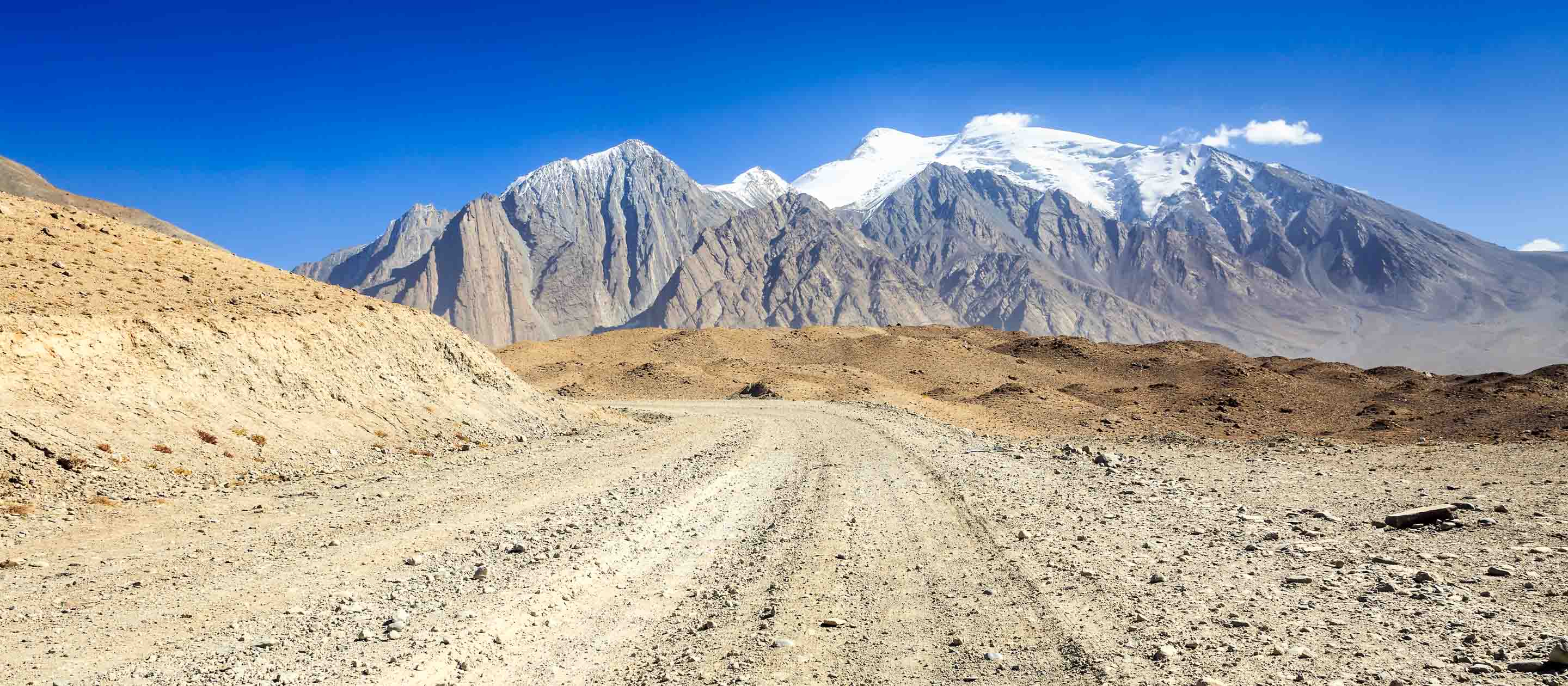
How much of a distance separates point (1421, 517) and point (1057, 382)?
35.5 m

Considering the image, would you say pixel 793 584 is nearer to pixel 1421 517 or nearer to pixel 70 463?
pixel 1421 517

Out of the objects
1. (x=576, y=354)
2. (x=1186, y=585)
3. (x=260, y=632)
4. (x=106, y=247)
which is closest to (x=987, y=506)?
(x=1186, y=585)

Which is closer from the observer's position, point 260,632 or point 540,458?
point 260,632

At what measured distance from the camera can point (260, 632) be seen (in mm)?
6184

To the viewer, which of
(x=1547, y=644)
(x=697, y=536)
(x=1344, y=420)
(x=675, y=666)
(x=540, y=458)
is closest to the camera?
(x=1547, y=644)

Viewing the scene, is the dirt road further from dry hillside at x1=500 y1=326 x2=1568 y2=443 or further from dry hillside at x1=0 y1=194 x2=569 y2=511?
dry hillside at x1=500 y1=326 x2=1568 y2=443

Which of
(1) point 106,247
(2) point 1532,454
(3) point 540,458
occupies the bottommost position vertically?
(3) point 540,458

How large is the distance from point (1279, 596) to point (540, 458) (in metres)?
13.9

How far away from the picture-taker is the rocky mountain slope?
3248 inches

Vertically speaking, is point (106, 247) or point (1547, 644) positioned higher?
point (106, 247)

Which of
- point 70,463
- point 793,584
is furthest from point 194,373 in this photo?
point 793,584

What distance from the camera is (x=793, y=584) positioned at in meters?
7.55

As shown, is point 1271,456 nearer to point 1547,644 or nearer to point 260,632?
point 1547,644

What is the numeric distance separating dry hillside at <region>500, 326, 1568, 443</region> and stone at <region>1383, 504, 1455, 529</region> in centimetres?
1428
